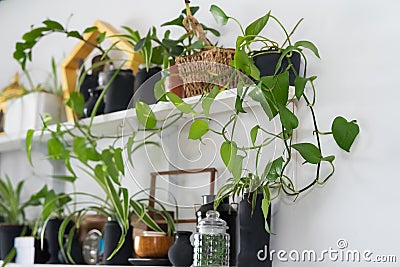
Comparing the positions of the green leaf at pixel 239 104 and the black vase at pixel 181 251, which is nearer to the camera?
the green leaf at pixel 239 104

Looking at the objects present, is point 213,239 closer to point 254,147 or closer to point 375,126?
point 254,147

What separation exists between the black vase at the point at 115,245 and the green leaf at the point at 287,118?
2.09 feet

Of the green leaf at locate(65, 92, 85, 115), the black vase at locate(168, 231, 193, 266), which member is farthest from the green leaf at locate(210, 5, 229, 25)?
the green leaf at locate(65, 92, 85, 115)

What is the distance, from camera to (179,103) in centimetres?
168

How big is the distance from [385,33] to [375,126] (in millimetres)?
214

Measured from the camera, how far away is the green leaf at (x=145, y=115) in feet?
5.80

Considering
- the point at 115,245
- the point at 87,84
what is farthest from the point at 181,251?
the point at 87,84

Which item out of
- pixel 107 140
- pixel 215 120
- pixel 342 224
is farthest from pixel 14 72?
pixel 342 224

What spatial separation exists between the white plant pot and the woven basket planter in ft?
2.39

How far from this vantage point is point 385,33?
1.62 metres

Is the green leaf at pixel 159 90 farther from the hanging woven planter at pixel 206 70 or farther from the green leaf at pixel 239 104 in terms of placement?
the green leaf at pixel 239 104

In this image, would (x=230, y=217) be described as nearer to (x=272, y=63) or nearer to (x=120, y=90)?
(x=272, y=63)

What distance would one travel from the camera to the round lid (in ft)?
5.34

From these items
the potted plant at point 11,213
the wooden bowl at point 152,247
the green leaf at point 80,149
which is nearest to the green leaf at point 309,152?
the wooden bowl at point 152,247
